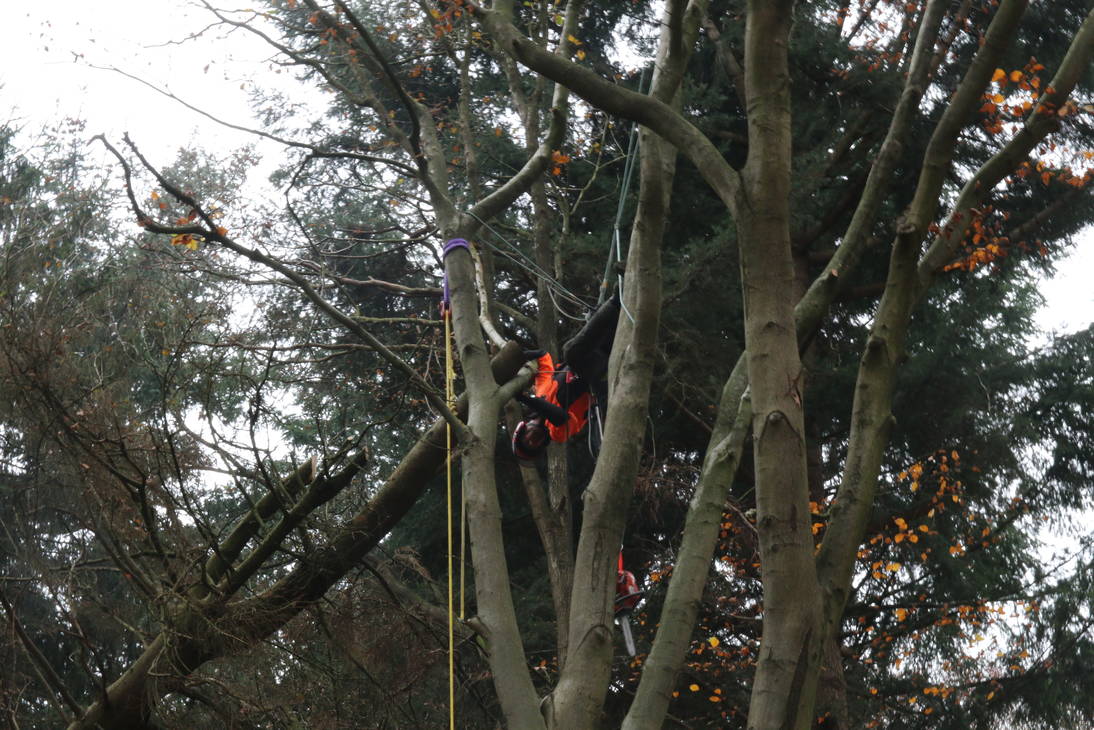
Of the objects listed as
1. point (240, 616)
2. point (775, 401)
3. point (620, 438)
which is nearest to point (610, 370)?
point (620, 438)

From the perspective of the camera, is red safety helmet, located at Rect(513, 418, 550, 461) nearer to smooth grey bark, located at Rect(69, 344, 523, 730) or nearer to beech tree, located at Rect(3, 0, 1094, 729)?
beech tree, located at Rect(3, 0, 1094, 729)

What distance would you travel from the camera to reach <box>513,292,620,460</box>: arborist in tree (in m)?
6.20

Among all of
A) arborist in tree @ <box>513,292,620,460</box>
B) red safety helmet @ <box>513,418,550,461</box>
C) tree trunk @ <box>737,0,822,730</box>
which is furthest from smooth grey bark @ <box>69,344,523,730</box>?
tree trunk @ <box>737,0,822,730</box>

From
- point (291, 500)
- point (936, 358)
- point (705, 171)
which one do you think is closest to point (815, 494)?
point (936, 358)

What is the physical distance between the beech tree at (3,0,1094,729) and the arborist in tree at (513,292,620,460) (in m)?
0.30

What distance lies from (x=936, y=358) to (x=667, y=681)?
26.0 ft

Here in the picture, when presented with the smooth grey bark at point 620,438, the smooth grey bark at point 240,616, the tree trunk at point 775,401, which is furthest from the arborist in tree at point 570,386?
the tree trunk at point 775,401

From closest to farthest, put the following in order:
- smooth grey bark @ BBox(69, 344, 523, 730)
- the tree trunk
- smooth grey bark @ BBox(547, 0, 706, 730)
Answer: the tree trunk
smooth grey bark @ BBox(547, 0, 706, 730)
smooth grey bark @ BBox(69, 344, 523, 730)

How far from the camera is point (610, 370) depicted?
4340 millimetres

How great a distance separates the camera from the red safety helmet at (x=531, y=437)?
267 inches

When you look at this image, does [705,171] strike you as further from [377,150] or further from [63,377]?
[377,150]

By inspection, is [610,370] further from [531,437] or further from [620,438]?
[531,437]

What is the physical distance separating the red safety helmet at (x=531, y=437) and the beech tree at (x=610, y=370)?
579mm

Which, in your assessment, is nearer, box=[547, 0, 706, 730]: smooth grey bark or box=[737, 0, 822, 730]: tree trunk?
box=[737, 0, 822, 730]: tree trunk
